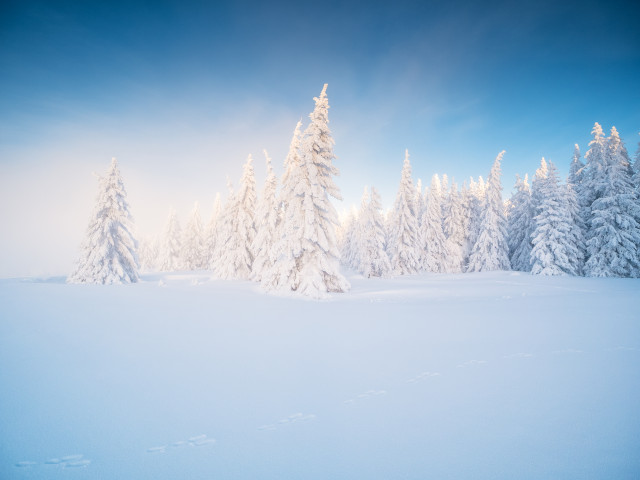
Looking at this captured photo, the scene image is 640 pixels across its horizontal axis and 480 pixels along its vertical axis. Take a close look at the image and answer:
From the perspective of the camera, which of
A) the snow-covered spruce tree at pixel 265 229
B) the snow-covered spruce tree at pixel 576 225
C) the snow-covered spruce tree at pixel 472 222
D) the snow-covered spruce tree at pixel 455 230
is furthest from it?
the snow-covered spruce tree at pixel 472 222

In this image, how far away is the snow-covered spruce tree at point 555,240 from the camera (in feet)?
82.8

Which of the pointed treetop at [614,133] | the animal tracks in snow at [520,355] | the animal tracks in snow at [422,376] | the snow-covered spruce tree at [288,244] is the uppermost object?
the pointed treetop at [614,133]

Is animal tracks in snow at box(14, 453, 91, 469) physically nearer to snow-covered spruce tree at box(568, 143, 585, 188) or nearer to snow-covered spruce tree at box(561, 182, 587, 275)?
snow-covered spruce tree at box(561, 182, 587, 275)

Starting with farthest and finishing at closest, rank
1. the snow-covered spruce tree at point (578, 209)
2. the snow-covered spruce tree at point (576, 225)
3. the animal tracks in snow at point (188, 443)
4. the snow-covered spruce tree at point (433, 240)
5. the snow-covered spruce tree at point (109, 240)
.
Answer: the snow-covered spruce tree at point (433, 240) < the snow-covered spruce tree at point (578, 209) < the snow-covered spruce tree at point (576, 225) < the snow-covered spruce tree at point (109, 240) < the animal tracks in snow at point (188, 443)

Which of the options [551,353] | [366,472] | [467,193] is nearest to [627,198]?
[467,193]

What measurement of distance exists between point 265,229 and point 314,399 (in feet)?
70.7

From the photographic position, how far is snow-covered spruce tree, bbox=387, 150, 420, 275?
34.1m

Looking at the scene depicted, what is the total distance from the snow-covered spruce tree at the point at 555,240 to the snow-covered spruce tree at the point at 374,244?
47.3 feet

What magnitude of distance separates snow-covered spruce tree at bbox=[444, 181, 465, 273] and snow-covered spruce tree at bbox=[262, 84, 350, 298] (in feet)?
88.1

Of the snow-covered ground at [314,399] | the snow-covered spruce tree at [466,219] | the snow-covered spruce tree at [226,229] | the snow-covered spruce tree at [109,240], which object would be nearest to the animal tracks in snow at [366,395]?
the snow-covered ground at [314,399]

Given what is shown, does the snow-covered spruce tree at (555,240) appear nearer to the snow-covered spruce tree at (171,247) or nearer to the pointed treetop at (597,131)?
the pointed treetop at (597,131)

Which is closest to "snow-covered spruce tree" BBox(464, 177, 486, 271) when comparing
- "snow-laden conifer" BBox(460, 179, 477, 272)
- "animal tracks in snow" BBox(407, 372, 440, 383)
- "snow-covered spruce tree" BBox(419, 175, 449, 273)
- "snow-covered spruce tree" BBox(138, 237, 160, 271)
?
"snow-laden conifer" BBox(460, 179, 477, 272)

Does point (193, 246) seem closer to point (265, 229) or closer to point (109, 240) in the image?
point (109, 240)

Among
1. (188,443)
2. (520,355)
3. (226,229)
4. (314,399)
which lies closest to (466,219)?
(226,229)
